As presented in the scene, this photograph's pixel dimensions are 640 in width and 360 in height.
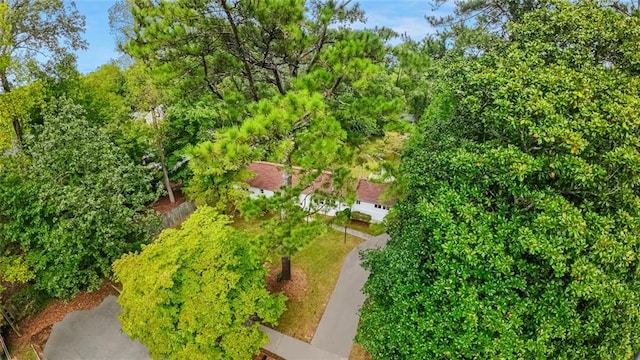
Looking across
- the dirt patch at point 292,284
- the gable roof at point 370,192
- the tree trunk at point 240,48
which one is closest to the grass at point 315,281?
the dirt patch at point 292,284

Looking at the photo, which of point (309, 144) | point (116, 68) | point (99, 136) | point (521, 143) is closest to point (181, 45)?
point (309, 144)

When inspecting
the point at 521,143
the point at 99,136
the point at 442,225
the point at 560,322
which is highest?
the point at 99,136

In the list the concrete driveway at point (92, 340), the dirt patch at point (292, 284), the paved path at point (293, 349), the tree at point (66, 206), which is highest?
the tree at point (66, 206)

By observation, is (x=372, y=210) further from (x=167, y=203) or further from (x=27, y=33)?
(x=27, y=33)

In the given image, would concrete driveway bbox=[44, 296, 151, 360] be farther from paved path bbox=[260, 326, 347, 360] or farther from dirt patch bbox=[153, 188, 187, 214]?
dirt patch bbox=[153, 188, 187, 214]

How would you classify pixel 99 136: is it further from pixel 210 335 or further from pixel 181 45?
pixel 210 335

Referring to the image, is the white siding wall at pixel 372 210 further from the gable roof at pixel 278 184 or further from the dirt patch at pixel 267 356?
the dirt patch at pixel 267 356

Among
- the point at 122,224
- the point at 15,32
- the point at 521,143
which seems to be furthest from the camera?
the point at 15,32
